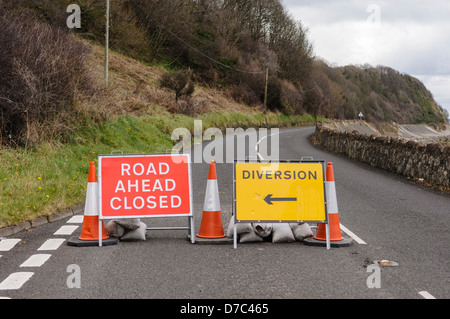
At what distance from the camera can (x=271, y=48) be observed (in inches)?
3172

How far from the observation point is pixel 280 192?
7.04m

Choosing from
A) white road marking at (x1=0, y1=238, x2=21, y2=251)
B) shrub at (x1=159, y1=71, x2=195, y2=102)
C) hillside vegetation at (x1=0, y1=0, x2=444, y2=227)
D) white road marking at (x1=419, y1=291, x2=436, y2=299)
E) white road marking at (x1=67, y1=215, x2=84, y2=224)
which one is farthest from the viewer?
shrub at (x1=159, y1=71, x2=195, y2=102)

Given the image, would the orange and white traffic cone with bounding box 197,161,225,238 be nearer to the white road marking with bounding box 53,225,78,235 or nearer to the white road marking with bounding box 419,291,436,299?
the white road marking with bounding box 53,225,78,235

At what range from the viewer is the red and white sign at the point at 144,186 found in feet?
23.2

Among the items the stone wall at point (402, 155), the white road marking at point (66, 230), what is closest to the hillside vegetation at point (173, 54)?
the white road marking at point (66, 230)

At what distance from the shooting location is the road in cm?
493

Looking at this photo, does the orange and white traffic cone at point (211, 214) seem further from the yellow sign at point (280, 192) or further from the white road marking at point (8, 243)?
the white road marking at point (8, 243)

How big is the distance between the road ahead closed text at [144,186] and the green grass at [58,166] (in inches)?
77.9

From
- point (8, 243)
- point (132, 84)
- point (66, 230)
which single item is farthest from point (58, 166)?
point (132, 84)

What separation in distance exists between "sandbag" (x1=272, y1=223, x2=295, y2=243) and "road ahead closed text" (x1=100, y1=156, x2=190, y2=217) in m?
1.28

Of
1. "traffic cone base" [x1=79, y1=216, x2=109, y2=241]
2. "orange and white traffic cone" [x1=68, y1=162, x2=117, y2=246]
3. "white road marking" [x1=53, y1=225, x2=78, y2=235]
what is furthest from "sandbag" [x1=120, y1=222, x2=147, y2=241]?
"white road marking" [x1=53, y1=225, x2=78, y2=235]

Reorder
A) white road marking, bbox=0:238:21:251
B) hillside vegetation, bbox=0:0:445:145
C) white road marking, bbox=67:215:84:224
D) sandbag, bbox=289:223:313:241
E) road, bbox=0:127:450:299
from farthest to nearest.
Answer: hillside vegetation, bbox=0:0:445:145, white road marking, bbox=67:215:84:224, sandbag, bbox=289:223:313:241, white road marking, bbox=0:238:21:251, road, bbox=0:127:450:299
